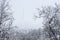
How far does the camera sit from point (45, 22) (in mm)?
12781

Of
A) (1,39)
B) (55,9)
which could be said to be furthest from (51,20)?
(1,39)

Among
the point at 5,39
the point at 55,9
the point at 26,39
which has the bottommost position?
the point at 26,39

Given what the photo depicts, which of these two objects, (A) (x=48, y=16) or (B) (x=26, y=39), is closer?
(A) (x=48, y=16)

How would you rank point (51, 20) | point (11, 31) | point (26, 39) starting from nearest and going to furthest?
point (51, 20) < point (11, 31) < point (26, 39)

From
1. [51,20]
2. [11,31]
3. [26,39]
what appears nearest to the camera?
[51,20]

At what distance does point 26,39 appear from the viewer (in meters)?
16.6

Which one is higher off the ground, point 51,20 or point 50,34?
point 51,20

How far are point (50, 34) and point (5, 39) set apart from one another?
15.3 ft

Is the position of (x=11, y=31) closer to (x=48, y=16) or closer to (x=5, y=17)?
(x=5, y=17)

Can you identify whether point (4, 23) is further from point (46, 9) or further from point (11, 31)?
point (46, 9)

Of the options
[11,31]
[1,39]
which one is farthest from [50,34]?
[1,39]

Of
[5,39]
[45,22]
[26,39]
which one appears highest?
[45,22]

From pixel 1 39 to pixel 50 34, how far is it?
508 centimetres

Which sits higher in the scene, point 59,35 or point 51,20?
point 51,20
